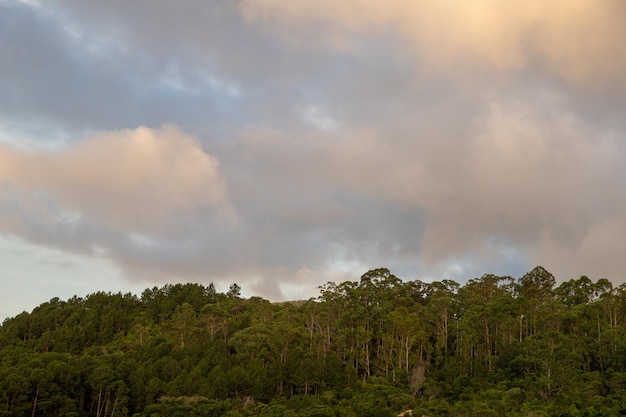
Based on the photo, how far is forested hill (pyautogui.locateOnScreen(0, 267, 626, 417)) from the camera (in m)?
74.5

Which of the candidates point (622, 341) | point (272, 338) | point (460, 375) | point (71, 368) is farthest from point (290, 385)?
point (622, 341)

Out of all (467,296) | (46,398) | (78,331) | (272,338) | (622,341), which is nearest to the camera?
(46,398)

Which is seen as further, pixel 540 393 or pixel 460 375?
pixel 460 375

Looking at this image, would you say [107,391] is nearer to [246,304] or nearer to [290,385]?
[290,385]

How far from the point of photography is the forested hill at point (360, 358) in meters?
74.5

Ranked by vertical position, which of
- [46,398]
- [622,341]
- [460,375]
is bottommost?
[46,398]

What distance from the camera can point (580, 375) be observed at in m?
78.2

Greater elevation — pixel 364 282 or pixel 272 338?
pixel 364 282

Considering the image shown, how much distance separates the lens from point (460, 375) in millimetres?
85625

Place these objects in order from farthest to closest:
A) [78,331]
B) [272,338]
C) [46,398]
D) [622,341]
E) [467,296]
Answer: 1. [78,331]
2. [467,296]
3. [272,338]
4. [622,341]
5. [46,398]

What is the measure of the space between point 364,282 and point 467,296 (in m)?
16.9

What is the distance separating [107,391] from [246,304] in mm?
43527

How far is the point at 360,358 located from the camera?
305ft

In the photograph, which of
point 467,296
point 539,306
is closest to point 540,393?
point 539,306
